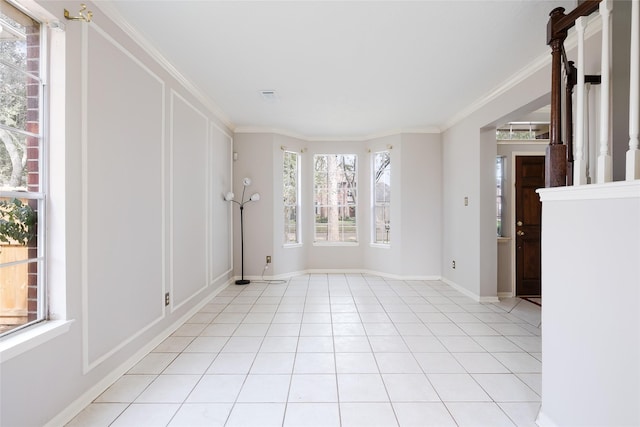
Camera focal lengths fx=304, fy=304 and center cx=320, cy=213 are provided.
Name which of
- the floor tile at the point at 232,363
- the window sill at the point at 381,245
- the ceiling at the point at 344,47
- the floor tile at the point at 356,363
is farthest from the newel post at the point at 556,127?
the window sill at the point at 381,245

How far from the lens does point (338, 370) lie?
2.31 metres

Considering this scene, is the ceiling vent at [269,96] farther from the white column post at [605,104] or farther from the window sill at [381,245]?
the window sill at [381,245]

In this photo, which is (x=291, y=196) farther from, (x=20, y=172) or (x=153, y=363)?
(x=20, y=172)

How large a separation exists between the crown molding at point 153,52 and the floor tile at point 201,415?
2.62 meters

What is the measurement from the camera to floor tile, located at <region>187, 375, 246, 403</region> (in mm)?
1959

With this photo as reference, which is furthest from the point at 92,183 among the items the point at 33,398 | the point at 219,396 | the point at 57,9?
the point at 219,396

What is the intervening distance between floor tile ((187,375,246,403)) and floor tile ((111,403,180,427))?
0.14 metres

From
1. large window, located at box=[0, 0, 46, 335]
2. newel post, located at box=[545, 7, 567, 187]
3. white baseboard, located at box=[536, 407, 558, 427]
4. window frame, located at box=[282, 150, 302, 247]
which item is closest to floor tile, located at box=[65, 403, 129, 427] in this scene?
large window, located at box=[0, 0, 46, 335]

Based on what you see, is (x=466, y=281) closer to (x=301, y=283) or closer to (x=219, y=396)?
(x=301, y=283)

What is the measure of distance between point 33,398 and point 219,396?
945 millimetres

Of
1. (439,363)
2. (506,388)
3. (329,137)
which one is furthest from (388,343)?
(329,137)

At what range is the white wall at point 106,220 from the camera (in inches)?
66.7

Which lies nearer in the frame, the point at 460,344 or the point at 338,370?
the point at 338,370

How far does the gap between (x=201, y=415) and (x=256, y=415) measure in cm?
33
